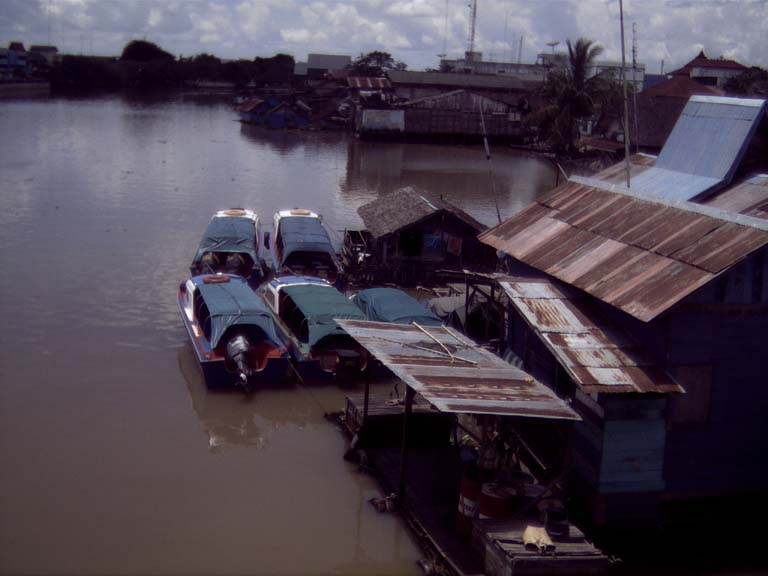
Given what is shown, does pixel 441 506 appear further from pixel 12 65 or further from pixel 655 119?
pixel 12 65

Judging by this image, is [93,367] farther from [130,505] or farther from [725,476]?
[725,476]

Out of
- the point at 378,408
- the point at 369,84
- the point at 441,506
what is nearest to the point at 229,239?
the point at 378,408

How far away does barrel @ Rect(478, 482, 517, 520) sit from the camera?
10117 mm

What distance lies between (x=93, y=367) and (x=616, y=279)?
11.3m

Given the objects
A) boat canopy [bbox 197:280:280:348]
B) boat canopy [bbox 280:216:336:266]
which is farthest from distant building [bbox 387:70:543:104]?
boat canopy [bbox 197:280:280:348]

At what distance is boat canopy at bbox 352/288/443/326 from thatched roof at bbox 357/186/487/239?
4555mm

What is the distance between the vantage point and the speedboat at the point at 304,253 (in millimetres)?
22953

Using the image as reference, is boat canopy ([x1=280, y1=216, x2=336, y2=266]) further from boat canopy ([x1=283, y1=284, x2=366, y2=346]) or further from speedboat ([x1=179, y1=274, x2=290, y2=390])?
speedboat ([x1=179, y1=274, x2=290, y2=390])

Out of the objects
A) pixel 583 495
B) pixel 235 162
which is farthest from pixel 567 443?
pixel 235 162

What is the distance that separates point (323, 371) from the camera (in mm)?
17156

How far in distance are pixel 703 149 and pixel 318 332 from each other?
8.55 metres

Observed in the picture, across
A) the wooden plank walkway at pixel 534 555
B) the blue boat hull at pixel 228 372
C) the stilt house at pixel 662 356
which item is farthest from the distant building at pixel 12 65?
the wooden plank walkway at pixel 534 555

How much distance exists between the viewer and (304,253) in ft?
78.3

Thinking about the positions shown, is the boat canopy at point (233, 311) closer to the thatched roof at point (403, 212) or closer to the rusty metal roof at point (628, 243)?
the rusty metal roof at point (628, 243)
